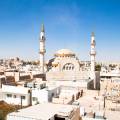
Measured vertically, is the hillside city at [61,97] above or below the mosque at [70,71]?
below


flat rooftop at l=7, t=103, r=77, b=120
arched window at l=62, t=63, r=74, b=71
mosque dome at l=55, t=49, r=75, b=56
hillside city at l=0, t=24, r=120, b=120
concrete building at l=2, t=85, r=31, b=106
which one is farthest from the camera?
mosque dome at l=55, t=49, r=75, b=56

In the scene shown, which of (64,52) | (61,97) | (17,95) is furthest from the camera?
(64,52)

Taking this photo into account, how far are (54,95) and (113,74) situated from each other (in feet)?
43.9

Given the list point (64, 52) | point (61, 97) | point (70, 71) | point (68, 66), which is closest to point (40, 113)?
point (61, 97)

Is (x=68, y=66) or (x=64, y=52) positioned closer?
(x=68, y=66)

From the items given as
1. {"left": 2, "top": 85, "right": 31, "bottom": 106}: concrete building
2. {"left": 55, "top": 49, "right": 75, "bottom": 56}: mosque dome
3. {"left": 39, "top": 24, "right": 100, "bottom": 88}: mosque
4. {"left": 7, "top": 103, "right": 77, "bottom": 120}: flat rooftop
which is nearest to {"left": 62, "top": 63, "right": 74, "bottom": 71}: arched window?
{"left": 39, "top": 24, "right": 100, "bottom": 88}: mosque

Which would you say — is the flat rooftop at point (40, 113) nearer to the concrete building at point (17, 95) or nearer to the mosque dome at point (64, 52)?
the concrete building at point (17, 95)

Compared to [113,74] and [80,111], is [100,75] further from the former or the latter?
[80,111]

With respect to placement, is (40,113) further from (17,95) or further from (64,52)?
A: (64,52)

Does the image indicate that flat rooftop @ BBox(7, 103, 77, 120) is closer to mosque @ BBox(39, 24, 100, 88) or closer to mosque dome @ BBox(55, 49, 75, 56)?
mosque @ BBox(39, 24, 100, 88)

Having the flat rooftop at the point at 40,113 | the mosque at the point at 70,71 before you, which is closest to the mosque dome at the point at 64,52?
the mosque at the point at 70,71

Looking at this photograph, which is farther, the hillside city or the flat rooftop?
→ the hillside city

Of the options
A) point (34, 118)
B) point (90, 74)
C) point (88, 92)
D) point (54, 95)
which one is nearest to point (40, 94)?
point (54, 95)

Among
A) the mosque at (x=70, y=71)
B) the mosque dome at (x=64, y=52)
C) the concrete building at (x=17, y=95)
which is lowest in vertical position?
the concrete building at (x=17, y=95)
